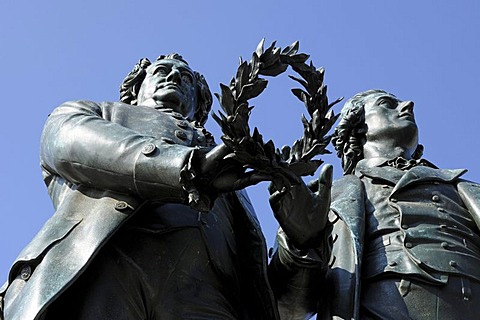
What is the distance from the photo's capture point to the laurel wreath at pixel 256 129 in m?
7.40

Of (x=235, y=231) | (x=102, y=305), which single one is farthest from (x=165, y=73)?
(x=102, y=305)

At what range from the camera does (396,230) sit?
9.87 metres

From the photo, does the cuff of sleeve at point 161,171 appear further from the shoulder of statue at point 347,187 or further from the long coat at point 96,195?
the shoulder of statue at point 347,187

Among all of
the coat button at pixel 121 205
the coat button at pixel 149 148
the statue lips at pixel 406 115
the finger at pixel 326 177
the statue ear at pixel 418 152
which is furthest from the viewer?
the statue ear at pixel 418 152

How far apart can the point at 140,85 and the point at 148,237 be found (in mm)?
2234

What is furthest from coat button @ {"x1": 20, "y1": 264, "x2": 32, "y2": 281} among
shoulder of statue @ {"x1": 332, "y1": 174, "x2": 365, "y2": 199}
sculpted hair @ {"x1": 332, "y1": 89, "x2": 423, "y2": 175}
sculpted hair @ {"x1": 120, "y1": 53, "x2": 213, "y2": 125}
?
sculpted hair @ {"x1": 332, "y1": 89, "x2": 423, "y2": 175}

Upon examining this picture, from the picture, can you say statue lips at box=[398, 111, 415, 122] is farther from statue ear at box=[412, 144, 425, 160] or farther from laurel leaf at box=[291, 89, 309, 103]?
laurel leaf at box=[291, 89, 309, 103]

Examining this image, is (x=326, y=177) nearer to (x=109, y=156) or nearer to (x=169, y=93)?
(x=109, y=156)

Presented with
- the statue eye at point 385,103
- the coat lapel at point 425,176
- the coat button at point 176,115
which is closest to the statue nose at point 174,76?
the coat button at point 176,115

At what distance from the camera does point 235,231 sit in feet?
28.6

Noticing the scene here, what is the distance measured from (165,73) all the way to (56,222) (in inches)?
81.7

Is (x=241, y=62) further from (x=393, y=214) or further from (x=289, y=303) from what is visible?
(x=393, y=214)

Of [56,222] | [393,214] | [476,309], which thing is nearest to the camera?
[56,222]

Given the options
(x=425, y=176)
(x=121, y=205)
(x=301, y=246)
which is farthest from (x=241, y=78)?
(x=425, y=176)
